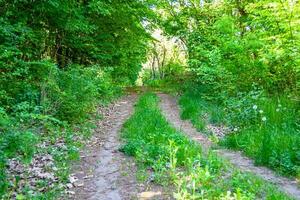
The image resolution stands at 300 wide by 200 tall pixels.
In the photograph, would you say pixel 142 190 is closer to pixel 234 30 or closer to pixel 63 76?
pixel 63 76

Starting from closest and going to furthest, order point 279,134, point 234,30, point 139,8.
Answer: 1. point 279,134
2. point 234,30
3. point 139,8

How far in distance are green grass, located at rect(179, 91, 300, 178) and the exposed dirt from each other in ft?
8.14

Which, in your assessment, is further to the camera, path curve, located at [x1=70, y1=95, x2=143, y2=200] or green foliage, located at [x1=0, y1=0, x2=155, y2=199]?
green foliage, located at [x1=0, y1=0, x2=155, y2=199]

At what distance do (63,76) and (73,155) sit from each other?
3.82 metres

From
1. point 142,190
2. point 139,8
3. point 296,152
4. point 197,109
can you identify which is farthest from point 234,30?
point 142,190

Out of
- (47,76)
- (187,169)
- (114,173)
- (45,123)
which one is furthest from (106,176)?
(47,76)

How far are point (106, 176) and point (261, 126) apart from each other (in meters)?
4.11

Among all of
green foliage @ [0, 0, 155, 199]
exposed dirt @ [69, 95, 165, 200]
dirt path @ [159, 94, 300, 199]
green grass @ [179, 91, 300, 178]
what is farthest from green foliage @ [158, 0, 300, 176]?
green foliage @ [0, 0, 155, 199]

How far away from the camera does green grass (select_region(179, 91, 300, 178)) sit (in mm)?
6070

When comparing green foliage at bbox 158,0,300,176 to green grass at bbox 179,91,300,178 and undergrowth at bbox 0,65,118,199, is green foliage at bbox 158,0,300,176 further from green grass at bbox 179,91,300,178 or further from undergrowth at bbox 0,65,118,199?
undergrowth at bbox 0,65,118,199

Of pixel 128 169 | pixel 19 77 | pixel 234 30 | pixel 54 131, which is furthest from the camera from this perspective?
pixel 234 30

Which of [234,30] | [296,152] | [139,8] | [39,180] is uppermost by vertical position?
[139,8]

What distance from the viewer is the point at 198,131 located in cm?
897

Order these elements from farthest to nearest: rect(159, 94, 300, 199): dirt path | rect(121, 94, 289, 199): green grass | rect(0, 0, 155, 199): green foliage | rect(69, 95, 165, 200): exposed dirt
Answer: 1. rect(0, 0, 155, 199): green foliage
2. rect(159, 94, 300, 199): dirt path
3. rect(69, 95, 165, 200): exposed dirt
4. rect(121, 94, 289, 199): green grass
